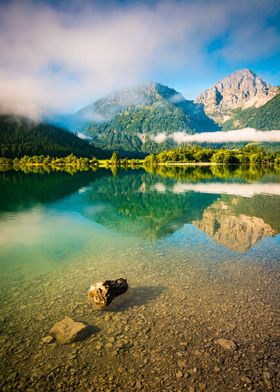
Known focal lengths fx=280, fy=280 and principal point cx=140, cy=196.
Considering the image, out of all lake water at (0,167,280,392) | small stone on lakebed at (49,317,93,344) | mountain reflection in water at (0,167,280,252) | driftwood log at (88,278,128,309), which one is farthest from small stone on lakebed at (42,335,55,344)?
mountain reflection in water at (0,167,280,252)

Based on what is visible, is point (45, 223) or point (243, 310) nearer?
point (243, 310)

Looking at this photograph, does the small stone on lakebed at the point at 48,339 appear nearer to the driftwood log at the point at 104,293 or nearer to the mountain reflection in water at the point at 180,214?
the driftwood log at the point at 104,293

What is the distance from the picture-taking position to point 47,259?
2675 centimetres

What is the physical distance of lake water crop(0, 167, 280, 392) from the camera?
12.4 meters

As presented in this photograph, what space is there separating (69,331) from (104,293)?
11.3 ft

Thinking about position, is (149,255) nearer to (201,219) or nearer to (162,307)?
(162,307)

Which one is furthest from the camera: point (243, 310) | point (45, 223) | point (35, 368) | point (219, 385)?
point (45, 223)

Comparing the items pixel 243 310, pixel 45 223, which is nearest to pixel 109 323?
pixel 243 310

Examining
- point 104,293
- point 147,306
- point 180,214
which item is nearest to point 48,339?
point 104,293

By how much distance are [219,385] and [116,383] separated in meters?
4.33

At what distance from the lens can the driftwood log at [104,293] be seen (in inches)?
709

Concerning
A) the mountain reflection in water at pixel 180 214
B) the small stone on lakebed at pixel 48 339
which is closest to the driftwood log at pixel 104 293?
the small stone on lakebed at pixel 48 339

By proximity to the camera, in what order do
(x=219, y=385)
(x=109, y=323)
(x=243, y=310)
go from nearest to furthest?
1. (x=219, y=385)
2. (x=109, y=323)
3. (x=243, y=310)

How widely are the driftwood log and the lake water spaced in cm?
52
